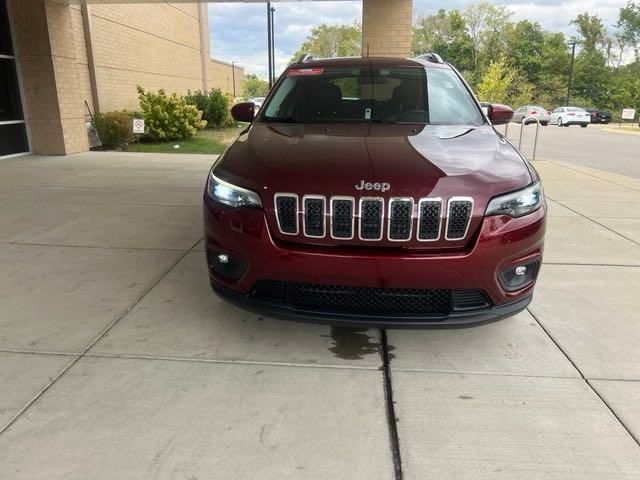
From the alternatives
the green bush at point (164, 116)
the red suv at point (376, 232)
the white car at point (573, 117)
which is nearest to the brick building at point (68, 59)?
the green bush at point (164, 116)

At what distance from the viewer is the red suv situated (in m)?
2.56

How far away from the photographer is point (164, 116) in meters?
14.2

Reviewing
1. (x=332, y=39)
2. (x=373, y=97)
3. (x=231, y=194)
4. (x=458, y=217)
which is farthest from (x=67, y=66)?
(x=332, y=39)

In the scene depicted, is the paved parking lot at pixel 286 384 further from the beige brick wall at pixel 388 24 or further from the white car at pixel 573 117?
the white car at pixel 573 117

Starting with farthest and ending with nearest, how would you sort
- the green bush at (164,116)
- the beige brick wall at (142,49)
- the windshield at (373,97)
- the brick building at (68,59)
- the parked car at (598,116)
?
the parked car at (598,116) → the green bush at (164,116) → the beige brick wall at (142,49) → the brick building at (68,59) → the windshield at (373,97)

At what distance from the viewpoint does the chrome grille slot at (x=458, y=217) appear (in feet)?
8.41

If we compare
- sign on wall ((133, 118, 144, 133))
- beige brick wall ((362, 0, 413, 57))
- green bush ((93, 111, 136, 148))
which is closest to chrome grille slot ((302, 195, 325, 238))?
beige brick wall ((362, 0, 413, 57))

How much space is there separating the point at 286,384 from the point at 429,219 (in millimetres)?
1115

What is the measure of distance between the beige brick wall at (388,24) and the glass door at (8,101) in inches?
288

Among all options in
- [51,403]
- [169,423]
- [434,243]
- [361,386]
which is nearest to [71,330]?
[51,403]

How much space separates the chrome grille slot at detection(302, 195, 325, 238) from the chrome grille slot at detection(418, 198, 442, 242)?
0.48 m

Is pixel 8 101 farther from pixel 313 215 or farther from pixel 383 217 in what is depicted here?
pixel 383 217

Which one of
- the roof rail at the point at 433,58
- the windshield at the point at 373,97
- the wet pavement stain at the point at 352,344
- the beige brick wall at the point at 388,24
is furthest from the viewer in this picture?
the beige brick wall at the point at 388,24

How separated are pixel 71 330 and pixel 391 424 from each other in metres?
2.07
